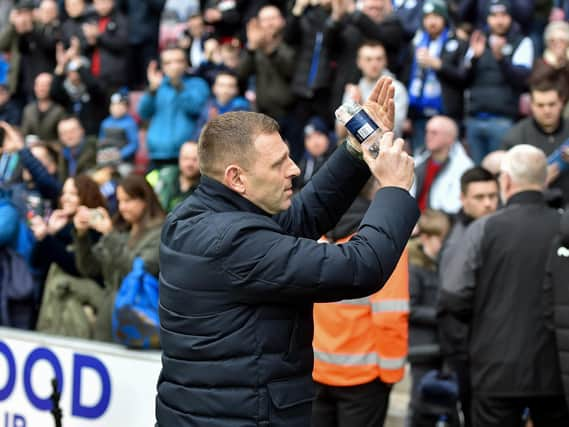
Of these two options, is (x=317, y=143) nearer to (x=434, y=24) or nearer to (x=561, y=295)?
(x=434, y=24)

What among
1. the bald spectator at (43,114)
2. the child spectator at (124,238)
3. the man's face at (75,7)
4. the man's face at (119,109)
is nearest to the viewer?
the child spectator at (124,238)

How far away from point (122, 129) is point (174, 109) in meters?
0.84

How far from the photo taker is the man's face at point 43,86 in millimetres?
13289

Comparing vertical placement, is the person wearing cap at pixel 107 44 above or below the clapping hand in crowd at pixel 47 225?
above

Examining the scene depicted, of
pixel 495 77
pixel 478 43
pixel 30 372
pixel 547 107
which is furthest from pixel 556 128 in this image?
pixel 30 372

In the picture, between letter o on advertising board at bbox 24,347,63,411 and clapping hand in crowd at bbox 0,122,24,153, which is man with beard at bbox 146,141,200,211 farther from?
letter o on advertising board at bbox 24,347,63,411

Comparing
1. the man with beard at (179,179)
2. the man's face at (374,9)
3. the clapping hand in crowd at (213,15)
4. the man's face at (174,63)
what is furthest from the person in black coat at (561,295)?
the clapping hand in crowd at (213,15)

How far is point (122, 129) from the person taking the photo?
39.9ft

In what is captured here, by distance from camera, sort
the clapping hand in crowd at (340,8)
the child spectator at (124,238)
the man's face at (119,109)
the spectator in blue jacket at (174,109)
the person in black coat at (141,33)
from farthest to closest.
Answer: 1. the person in black coat at (141,33)
2. the man's face at (119,109)
3. the spectator in blue jacket at (174,109)
4. the clapping hand in crowd at (340,8)
5. the child spectator at (124,238)

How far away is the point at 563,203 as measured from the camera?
8258 mm

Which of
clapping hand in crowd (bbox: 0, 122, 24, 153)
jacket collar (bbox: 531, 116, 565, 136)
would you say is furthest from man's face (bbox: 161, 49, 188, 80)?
jacket collar (bbox: 531, 116, 565, 136)

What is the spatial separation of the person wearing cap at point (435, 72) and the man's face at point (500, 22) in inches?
14.6

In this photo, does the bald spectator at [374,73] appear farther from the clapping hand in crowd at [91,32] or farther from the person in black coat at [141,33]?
the person in black coat at [141,33]

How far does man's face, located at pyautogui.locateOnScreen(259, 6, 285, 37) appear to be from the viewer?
11422 millimetres
